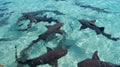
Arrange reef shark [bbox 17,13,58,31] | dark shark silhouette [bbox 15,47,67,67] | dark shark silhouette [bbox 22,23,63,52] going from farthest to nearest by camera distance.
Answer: reef shark [bbox 17,13,58,31]
dark shark silhouette [bbox 22,23,63,52]
dark shark silhouette [bbox 15,47,67,67]

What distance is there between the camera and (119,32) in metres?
13.1

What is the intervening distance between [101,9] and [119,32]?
335 cm

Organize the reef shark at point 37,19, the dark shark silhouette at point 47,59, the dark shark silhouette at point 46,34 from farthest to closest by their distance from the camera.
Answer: the reef shark at point 37,19 → the dark shark silhouette at point 46,34 → the dark shark silhouette at point 47,59

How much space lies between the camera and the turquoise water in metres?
10.9

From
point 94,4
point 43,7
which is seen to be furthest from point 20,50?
point 94,4

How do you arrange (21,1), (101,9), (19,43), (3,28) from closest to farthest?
(19,43), (3,28), (101,9), (21,1)

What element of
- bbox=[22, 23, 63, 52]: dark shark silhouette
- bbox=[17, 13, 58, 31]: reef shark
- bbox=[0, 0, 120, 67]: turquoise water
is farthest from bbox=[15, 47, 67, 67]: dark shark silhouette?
bbox=[17, 13, 58, 31]: reef shark

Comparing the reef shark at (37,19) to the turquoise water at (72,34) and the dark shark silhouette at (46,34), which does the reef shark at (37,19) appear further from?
the dark shark silhouette at (46,34)

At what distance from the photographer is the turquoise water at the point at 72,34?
35.8ft

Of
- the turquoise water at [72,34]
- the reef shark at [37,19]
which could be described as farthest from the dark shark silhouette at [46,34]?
the reef shark at [37,19]

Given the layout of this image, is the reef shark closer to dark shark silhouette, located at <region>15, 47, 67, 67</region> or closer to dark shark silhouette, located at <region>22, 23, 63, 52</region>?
dark shark silhouette, located at <region>22, 23, 63, 52</region>

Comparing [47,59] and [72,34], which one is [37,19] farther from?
[47,59]

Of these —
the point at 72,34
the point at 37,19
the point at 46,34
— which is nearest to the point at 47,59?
the point at 46,34

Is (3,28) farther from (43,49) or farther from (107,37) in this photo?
(107,37)
